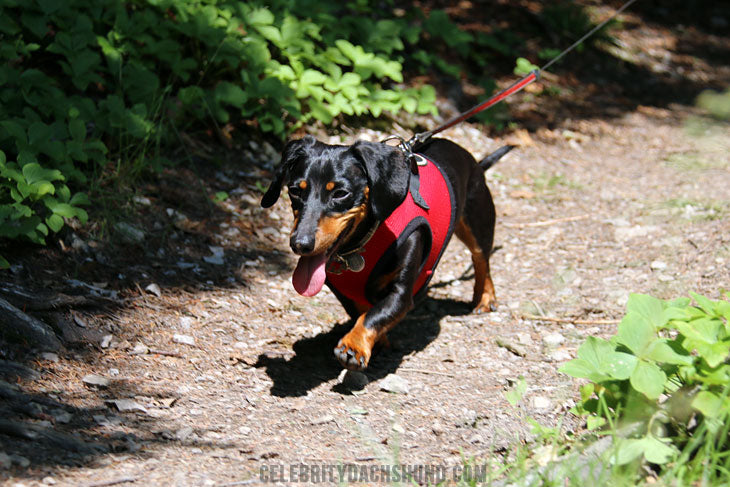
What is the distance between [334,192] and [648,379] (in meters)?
1.38

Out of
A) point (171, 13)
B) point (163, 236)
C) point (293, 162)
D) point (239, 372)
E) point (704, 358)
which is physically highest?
point (704, 358)

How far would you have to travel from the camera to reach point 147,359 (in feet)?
9.75

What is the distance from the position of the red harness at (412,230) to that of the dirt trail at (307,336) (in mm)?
416

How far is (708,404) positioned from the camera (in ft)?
6.47

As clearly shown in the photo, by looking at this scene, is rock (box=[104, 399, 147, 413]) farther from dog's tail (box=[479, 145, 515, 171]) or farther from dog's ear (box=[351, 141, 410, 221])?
dog's tail (box=[479, 145, 515, 171])

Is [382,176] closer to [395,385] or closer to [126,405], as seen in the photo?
[395,385]

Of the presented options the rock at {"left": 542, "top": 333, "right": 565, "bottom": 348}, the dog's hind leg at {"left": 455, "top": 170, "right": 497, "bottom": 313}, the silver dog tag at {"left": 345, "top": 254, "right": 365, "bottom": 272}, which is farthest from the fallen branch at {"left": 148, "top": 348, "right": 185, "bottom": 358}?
the rock at {"left": 542, "top": 333, "right": 565, "bottom": 348}

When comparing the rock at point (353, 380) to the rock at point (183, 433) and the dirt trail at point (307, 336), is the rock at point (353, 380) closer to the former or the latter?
the dirt trail at point (307, 336)

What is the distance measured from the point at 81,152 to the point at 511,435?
265 centimetres

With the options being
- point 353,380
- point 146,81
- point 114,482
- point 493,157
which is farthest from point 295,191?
point 146,81

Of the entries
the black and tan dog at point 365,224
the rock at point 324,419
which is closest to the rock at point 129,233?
the black and tan dog at point 365,224

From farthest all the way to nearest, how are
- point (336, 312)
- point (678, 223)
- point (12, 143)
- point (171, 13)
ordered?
point (171, 13) → point (678, 223) → point (336, 312) → point (12, 143)

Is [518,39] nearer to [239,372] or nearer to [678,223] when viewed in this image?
[678,223]

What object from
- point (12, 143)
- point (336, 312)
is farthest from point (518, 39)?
point (12, 143)
